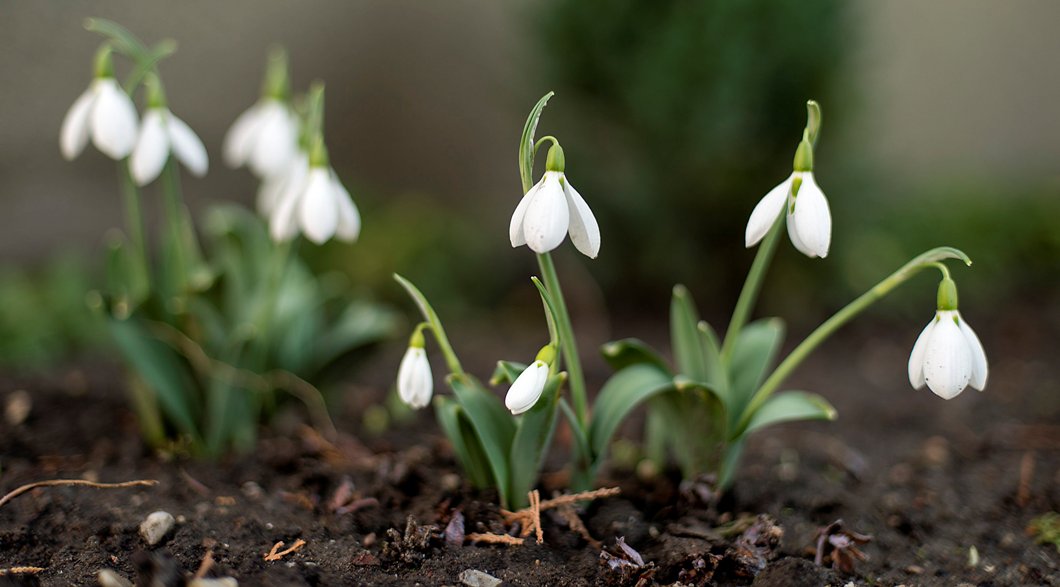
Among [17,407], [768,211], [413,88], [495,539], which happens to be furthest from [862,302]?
[413,88]

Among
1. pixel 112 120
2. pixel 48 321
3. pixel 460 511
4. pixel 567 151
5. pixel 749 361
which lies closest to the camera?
pixel 460 511

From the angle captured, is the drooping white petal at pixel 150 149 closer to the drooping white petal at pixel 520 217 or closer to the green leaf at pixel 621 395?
the drooping white petal at pixel 520 217

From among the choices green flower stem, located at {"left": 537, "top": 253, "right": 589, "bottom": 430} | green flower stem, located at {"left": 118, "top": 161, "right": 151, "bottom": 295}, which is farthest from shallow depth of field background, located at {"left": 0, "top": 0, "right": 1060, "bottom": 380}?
green flower stem, located at {"left": 537, "top": 253, "right": 589, "bottom": 430}

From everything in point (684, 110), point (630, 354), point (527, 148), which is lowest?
point (630, 354)

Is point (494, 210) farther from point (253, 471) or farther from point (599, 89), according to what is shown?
point (253, 471)

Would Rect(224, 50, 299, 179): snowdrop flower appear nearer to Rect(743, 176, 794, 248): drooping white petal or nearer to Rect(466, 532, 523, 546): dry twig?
Rect(466, 532, 523, 546): dry twig

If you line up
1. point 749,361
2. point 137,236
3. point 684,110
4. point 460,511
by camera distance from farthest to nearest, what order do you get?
point 684,110 < point 137,236 < point 749,361 < point 460,511

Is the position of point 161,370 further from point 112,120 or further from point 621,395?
point 621,395

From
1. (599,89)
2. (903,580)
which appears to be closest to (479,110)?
(599,89)

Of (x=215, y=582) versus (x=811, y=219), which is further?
(x=811, y=219)
